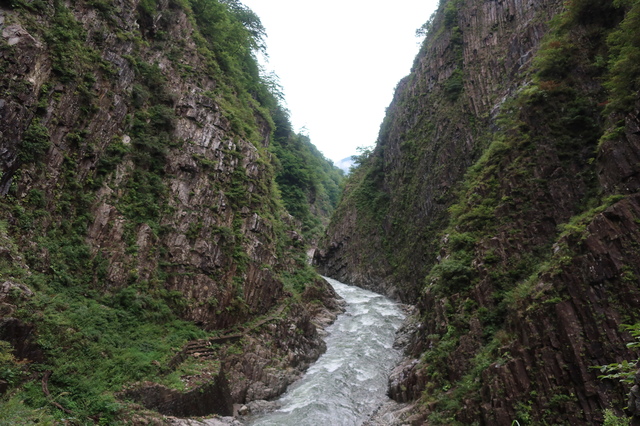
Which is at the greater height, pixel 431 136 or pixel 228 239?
pixel 431 136

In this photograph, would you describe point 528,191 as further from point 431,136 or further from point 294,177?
point 294,177

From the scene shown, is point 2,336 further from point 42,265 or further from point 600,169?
point 600,169

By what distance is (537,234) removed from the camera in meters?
13.9

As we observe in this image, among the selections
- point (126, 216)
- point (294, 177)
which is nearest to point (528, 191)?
point (126, 216)

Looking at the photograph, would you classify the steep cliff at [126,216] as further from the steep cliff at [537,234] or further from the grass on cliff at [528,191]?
the steep cliff at [537,234]

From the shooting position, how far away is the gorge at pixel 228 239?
30.9ft

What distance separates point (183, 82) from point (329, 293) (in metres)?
20.7

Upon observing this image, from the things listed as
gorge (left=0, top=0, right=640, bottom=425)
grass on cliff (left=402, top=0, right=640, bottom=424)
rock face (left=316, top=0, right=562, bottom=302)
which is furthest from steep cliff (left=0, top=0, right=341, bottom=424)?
rock face (left=316, top=0, right=562, bottom=302)

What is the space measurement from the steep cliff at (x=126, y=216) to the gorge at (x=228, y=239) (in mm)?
88

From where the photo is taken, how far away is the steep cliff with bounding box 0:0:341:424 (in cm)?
1122

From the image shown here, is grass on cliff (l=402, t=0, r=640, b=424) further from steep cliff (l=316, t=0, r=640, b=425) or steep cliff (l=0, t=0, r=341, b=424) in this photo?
Answer: steep cliff (l=0, t=0, r=341, b=424)

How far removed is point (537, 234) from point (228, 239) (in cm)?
1531

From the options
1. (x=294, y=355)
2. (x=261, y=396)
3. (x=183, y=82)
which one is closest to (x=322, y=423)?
(x=261, y=396)

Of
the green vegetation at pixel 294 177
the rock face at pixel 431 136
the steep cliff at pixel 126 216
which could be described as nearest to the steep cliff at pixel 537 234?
the rock face at pixel 431 136
